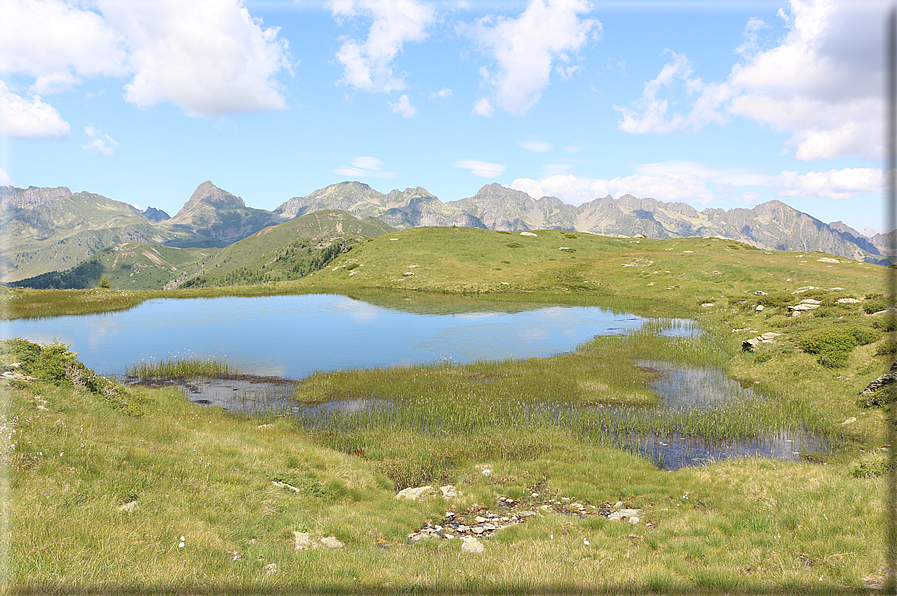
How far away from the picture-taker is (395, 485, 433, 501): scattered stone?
47.6 feet

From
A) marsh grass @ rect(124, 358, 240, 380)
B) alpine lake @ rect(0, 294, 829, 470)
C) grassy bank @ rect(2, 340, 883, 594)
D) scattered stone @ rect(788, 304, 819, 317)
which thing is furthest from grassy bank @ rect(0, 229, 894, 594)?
scattered stone @ rect(788, 304, 819, 317)

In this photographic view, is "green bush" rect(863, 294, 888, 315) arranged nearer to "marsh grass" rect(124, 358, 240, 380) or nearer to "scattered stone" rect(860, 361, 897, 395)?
"scattered stone" rect(860, 361, 897, 395)

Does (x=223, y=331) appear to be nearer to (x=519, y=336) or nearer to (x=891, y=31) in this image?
(x=519, y=336)

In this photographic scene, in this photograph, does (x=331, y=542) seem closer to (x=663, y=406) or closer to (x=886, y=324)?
(x=663, y=406)

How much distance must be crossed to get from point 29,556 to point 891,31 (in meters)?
17.1

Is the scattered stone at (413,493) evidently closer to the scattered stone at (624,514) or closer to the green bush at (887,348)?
the scattered stone at (624,514)

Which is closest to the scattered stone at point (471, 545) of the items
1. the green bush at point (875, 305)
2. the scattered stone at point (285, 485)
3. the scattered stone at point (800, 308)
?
the scattered stone at point (285, 485)

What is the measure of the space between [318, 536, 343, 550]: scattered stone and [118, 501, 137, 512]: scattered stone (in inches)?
173

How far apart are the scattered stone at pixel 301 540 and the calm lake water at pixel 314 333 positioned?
20.1 m

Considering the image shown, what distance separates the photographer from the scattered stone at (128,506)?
9.62 meters

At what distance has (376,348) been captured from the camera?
38438 mm

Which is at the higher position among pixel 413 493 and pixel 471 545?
pixel 471 545

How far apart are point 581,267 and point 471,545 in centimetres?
9433

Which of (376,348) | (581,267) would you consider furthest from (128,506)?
(581,267)
